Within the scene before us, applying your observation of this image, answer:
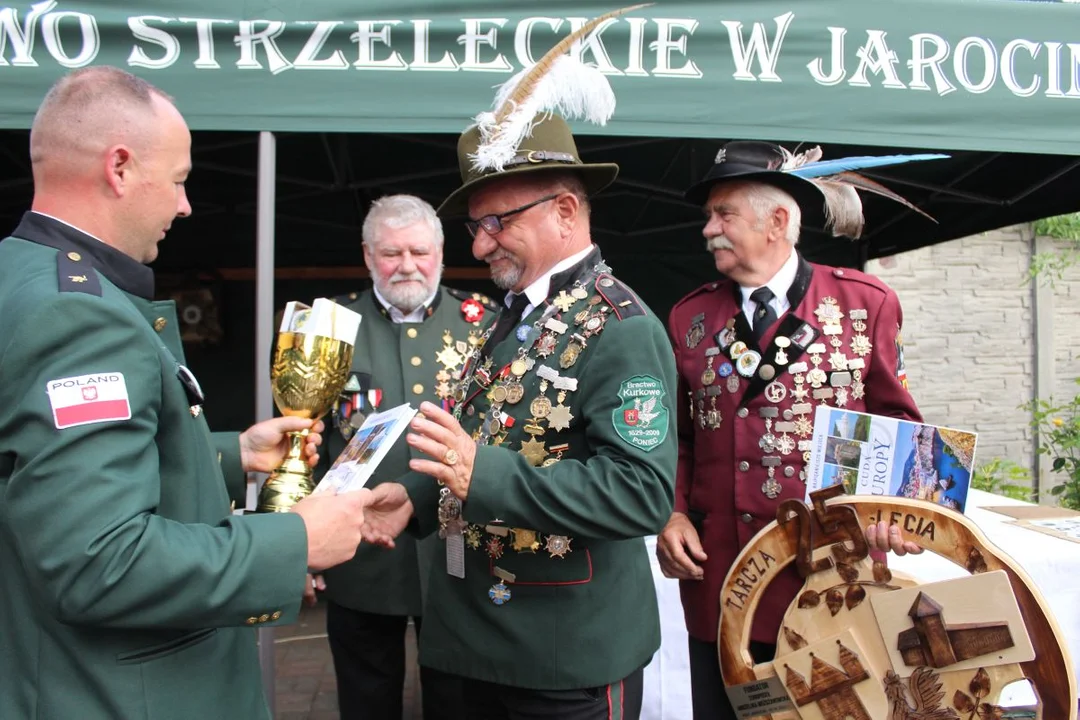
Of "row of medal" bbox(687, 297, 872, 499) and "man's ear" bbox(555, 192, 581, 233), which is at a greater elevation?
"man's ear" bbox(555, 192, 581, 233)

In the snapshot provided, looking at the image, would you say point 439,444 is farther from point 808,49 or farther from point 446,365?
point 808,49

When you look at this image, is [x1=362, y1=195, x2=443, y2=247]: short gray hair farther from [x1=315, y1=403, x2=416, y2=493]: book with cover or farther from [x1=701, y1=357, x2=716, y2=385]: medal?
[x1=315, y1=403, x2=416, y2=493]: book with cover

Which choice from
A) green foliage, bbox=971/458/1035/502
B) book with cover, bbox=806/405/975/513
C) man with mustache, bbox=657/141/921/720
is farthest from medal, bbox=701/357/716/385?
green foliage, bbox=971/458/1035/502

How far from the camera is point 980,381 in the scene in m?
7.10

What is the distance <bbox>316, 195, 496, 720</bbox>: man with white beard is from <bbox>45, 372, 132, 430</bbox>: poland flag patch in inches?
65.2

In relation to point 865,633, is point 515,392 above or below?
above

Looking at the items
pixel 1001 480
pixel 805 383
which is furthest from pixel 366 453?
pixel 1001 480

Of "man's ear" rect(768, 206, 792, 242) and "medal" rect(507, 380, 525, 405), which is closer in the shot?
"medal" rect(507, 380, 525, 405)

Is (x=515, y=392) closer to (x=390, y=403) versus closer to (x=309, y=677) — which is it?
(x=390, y=403)

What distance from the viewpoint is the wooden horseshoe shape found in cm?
158

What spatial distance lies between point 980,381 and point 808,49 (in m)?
5.62

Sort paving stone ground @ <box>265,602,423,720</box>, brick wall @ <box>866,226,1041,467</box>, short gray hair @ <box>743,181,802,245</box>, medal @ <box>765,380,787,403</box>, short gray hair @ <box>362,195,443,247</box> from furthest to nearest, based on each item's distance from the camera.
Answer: brick wall @ <box>866,226,1041,467</box>, paving stone ground @ <box>265,602,423,720</box>, short gray hair @ <box>362,195,443,247</box>, short gray hair @ <box>743,181,802,245</box>, medal @ <box>765,380,787,403</box>

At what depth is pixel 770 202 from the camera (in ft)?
7.45

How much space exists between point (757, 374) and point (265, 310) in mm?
1640
